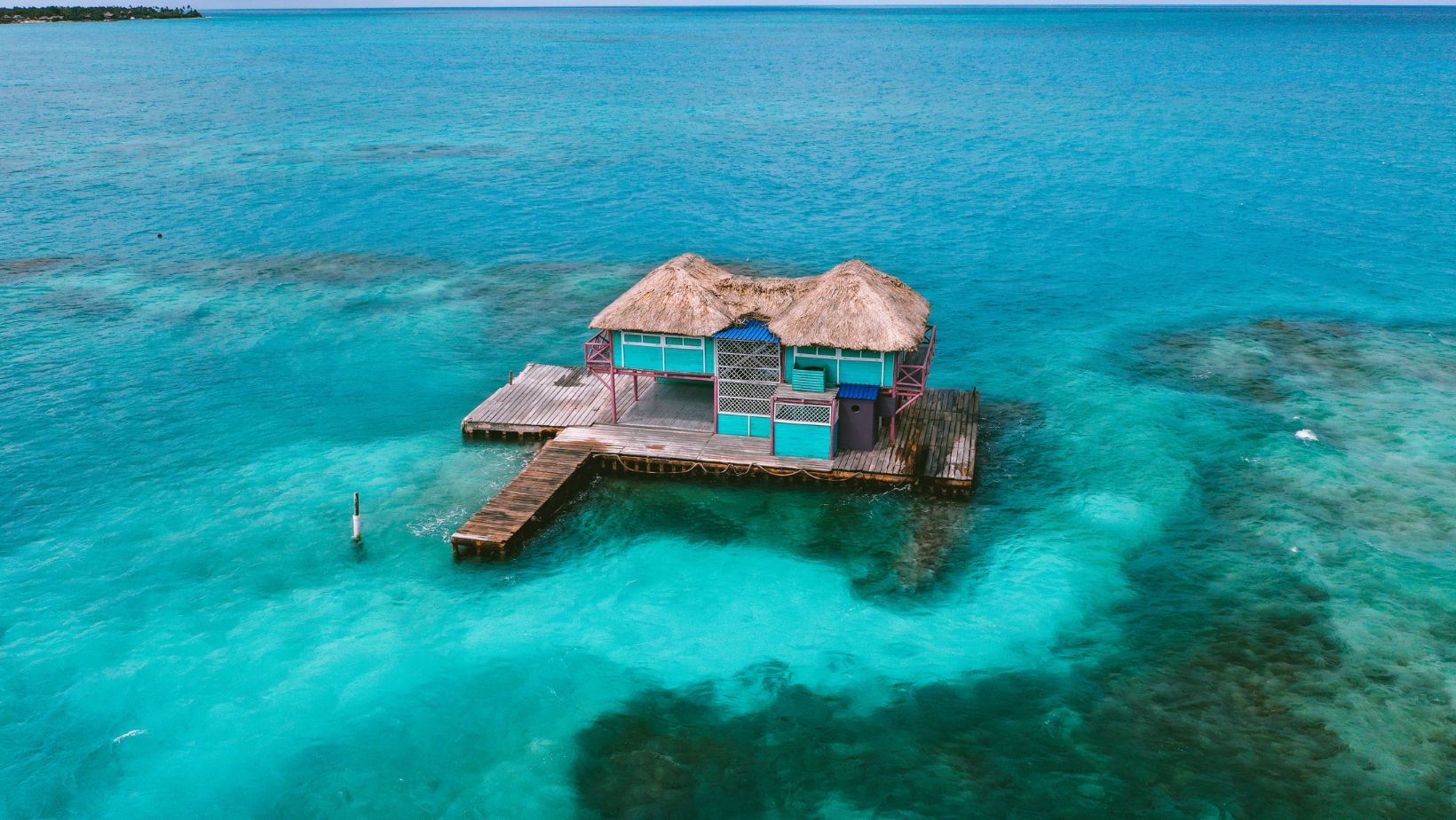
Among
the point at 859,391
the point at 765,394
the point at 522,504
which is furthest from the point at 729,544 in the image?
the point at 859,391

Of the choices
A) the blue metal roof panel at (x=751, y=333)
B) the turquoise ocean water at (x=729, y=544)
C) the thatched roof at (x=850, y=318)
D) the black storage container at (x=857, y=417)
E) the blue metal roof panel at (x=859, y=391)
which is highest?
the thatched roof at (x=850, y=318)

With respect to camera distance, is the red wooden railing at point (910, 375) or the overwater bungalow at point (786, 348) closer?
the overwater bungalow at point (786, 348)

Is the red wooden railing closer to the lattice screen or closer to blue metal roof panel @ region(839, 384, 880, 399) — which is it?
blue metal roof panel @ region(839, 384, 880, 399)

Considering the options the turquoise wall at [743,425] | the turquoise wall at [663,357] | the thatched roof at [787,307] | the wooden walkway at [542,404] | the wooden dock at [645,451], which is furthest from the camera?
the wooden walkway at [542,404]

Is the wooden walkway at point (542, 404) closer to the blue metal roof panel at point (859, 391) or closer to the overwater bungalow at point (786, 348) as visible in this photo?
the overwater bungalow at point (786, 348)

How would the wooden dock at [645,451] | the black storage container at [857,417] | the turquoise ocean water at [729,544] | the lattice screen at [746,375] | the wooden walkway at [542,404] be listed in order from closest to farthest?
the turquoise ocean water at [729,544] → the wooden dock at [645,451] → the black storage container at [857,417] → the lattice screen at [746,375] → the wooden walkway at [542,404]

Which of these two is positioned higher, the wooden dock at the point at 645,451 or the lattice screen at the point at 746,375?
the lattice screen at the point at 746,375

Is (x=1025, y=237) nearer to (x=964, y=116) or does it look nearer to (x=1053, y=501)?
(x=1053, y=501)

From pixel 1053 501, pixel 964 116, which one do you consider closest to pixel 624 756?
pixel 1053 501

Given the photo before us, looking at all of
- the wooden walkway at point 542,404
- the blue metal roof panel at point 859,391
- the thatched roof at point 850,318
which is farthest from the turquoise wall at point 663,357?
the blue metal roof panel at point 859,391
